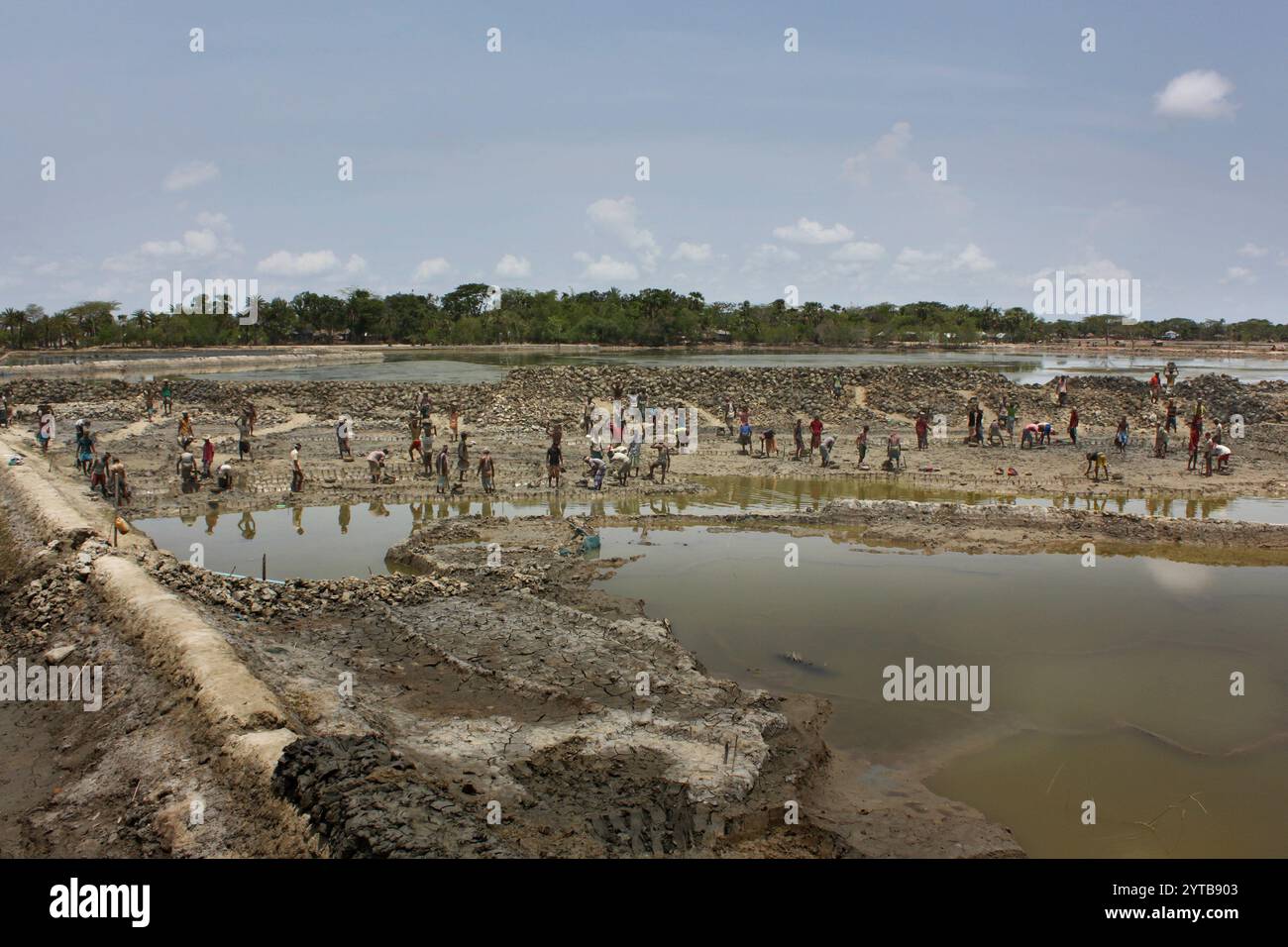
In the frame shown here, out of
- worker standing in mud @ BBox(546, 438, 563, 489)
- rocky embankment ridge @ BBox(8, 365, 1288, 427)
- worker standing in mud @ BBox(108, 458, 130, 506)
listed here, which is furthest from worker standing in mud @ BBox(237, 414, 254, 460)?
worker standing in mud @ BBox(546, 438, 563, 489)

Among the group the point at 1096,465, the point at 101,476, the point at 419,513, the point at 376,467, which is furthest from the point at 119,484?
the point at 1096,465

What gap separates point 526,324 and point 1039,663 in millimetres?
90932

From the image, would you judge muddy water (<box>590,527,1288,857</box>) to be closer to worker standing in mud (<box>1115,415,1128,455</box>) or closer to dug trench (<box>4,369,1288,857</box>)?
dug trench (<box>4,369,1288,857</box>)

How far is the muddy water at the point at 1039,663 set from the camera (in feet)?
29.2

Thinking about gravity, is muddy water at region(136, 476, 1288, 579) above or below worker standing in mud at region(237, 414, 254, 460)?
below

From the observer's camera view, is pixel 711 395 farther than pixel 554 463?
Yes

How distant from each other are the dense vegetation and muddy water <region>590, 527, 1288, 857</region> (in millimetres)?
82014

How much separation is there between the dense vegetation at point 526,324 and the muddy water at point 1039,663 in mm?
82014

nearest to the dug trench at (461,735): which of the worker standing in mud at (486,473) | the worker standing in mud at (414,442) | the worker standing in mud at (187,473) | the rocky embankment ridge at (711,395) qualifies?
the worker standing in mud at (187,473)

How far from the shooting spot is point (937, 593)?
1525 cm

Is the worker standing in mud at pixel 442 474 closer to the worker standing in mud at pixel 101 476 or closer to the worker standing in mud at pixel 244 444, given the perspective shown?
the worker standing in mud at pixel 244 444

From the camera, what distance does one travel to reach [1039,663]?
12359mm

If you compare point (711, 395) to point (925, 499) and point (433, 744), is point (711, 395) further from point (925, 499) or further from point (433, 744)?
point (433, 744)

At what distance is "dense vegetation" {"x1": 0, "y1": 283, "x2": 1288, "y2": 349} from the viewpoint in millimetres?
89875
